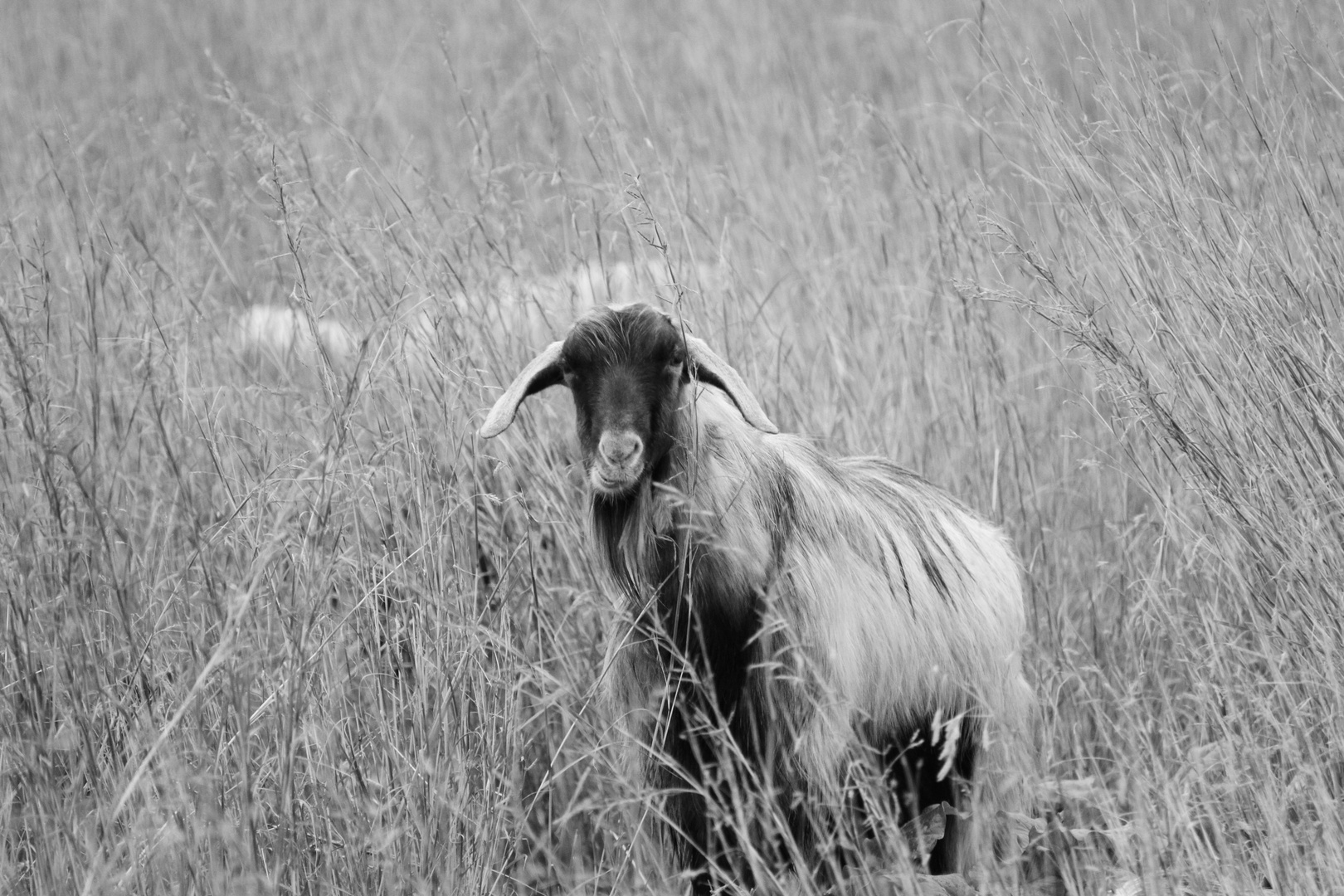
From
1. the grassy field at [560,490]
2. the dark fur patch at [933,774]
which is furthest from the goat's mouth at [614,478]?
the dark fur patch at [933,774]

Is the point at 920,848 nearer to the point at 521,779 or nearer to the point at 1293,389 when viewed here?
the point at 521,779

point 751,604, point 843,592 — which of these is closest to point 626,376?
point 751,604

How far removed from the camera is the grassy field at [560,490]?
3029 millimetres

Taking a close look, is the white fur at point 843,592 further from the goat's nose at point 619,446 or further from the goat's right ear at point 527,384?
the goat's right ear at point 527,384

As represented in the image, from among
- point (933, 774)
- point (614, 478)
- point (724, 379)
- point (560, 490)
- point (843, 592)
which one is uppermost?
point (724, 379)

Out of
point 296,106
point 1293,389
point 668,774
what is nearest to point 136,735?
point 668,774

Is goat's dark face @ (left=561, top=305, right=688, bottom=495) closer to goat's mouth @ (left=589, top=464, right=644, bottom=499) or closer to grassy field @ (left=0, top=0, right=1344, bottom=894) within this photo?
goat's mouth @ (left=589, top=464, right=644, bottom=499)

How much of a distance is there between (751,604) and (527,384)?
84cm

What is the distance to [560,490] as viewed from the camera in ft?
13.8

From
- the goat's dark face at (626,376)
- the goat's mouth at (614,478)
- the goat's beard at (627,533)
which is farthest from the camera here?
the goat's beard at (627,533)

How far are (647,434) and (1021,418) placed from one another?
1.90 meters

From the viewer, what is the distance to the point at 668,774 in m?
3.65

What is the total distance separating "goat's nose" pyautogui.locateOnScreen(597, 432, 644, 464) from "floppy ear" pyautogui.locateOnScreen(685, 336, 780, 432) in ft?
0.99

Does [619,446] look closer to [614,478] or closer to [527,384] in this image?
[614,478]
